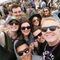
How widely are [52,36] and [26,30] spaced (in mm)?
141

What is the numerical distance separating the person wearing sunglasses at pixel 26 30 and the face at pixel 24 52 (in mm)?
40

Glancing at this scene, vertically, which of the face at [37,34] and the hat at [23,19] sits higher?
the hat at [23,19]

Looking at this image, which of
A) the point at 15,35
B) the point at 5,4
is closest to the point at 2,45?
the point at 15,35

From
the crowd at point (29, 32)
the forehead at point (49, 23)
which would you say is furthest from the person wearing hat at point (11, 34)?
the forehead at point (49, 23)

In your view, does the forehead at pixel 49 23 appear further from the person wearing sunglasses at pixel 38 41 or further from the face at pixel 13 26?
the face at pixel 13 26

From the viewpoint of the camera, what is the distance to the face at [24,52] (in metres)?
1.29

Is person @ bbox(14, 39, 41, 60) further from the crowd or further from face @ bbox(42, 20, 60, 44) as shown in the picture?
face @ bbox(42, 20, 60, 44)

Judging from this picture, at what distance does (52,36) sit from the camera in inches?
49.8

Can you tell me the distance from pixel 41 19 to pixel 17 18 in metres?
0.13

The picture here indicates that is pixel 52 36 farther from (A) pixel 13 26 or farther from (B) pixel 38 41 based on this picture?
(A) pixel 13 26

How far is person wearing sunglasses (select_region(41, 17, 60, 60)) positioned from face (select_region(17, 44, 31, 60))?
0.30 feet

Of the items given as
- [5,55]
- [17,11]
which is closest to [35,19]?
[17,11]

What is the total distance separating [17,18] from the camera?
1.31 meters

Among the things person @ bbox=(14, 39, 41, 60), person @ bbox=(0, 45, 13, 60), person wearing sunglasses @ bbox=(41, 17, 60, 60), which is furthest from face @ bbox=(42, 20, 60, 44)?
person @ bbox=(0, 45, 13, 60)
